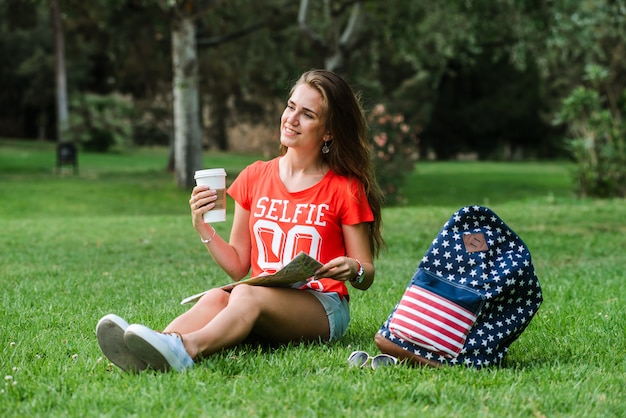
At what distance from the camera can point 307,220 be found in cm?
421

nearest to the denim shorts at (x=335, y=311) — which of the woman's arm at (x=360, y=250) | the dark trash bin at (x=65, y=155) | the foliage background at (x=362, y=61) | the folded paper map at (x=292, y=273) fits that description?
the woman's arm at (x=360, y=250)

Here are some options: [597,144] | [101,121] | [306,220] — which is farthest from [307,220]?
[101,121]

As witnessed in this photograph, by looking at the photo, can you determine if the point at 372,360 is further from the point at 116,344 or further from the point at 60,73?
the point at 60,73

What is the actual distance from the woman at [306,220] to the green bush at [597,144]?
39.1 feet

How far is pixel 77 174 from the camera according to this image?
23344 millimetres

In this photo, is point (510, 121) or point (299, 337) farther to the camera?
point (510, 121)

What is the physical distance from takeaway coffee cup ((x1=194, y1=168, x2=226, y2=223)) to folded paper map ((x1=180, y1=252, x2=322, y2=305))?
1.05 ft

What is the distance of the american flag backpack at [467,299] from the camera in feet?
12.5

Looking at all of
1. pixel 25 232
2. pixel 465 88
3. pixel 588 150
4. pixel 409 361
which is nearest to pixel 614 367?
pixel 409 361

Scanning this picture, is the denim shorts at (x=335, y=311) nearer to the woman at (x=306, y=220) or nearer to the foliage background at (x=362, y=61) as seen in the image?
the woman at (x=306, y=220)

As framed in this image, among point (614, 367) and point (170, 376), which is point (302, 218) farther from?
point (614, 367)

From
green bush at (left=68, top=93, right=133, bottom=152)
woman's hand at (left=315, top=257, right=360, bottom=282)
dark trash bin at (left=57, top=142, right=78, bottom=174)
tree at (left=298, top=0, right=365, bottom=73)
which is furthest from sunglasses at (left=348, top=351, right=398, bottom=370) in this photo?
green bush at (left=68, top=93, right=133, bottom=152)

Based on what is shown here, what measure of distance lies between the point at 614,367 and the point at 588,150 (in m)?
12.4

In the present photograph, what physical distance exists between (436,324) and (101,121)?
31.6 meters
